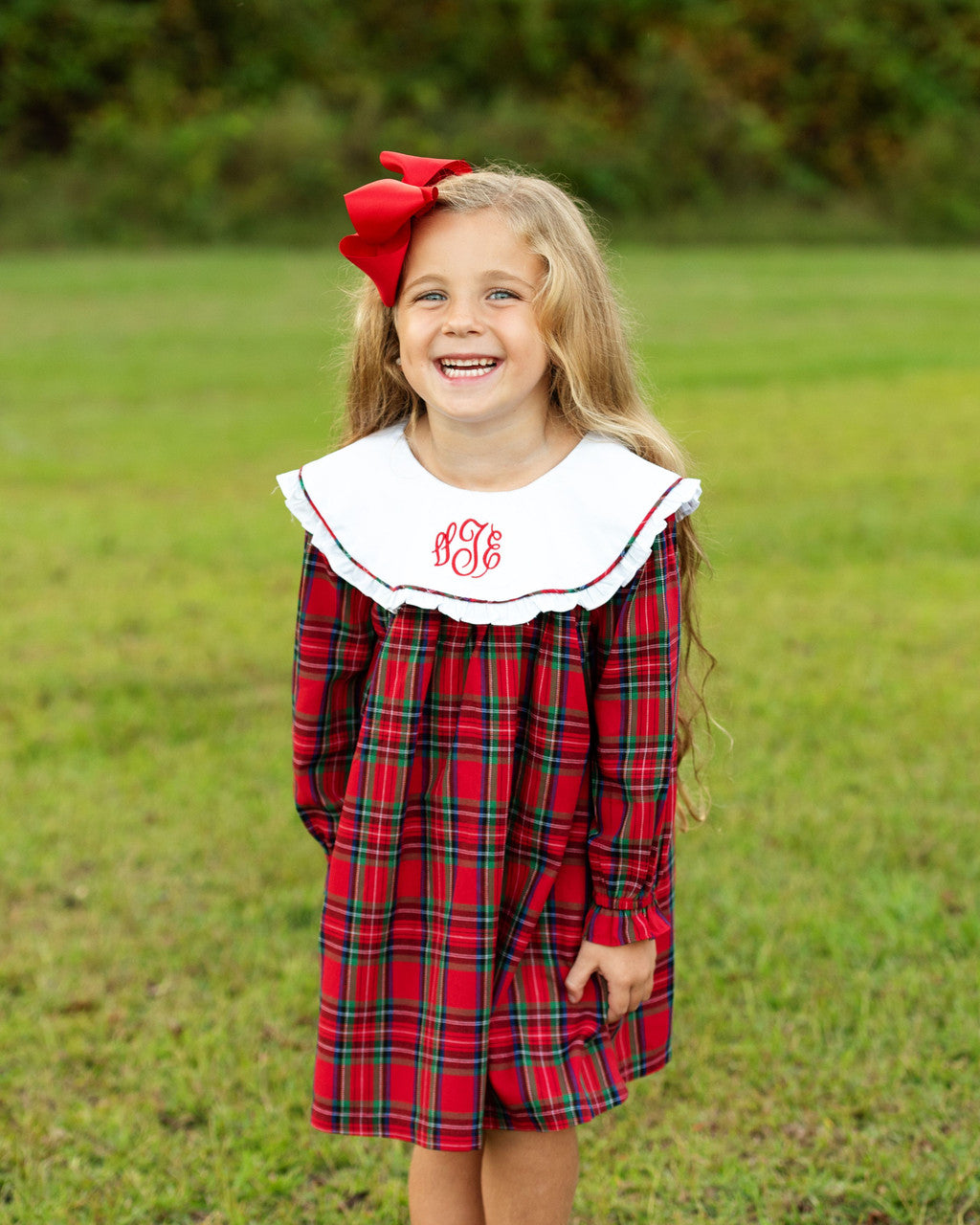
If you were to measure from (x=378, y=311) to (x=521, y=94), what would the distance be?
79.8 feet

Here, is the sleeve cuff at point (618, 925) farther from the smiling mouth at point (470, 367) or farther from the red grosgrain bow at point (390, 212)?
the red grosgrain bow at point (390, 212)

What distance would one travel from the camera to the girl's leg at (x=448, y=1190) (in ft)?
5.75

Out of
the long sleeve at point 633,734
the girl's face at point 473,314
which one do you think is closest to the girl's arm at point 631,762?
the long sleeve at point 633,734

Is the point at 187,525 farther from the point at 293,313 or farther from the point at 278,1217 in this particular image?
the point at 293,313

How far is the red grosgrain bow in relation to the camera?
5.18 feet

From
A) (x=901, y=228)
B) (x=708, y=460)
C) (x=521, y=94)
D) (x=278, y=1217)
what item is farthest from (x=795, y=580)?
(x=521, y=94)

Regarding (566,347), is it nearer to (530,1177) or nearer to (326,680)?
(326,680)

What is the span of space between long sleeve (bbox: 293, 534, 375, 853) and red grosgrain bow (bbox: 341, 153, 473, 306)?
0.34m

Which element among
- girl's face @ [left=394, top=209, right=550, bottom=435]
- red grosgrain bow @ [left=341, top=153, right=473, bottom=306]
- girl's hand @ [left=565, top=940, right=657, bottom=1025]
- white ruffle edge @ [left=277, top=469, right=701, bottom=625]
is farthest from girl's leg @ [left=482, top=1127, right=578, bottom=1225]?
red grosgrain bow @ [left=341, top=153, right=473, bottom=306]

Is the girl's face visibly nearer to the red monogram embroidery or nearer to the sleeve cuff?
the red monogram embroidery

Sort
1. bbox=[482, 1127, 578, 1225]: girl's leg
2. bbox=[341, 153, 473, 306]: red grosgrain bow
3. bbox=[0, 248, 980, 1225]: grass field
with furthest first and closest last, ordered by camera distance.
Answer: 1. bbox=[0, 248, 980, 1225]: grass field
2. bbox=[482, 1127, 578, 1225]: girl's leg
3. bbox=[341, 153, 473, 306]: red grosgrain bow

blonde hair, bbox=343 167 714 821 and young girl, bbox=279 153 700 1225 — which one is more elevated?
blonde hair, bbox=343 167 714 821

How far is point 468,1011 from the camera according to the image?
5.33 ft

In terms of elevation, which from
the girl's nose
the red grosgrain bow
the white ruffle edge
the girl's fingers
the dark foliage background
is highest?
the dark foliage background
